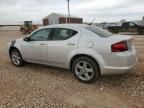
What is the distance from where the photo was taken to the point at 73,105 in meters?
3.76

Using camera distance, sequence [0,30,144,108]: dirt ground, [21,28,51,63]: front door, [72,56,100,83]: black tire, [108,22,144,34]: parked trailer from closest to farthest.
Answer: [0,30,144,108]: dirt ground → [72,56,100,83]: black tire → [21,28,51,63]: front door → [108,22,144,34]: parked trailer

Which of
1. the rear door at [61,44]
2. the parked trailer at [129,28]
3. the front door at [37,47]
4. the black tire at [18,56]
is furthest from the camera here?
the parked trailer at [129,28]

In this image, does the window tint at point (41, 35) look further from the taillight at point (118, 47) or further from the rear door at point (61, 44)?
the taillight at point (118, 47)

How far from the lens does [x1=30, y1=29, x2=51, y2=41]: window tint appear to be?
222 inches

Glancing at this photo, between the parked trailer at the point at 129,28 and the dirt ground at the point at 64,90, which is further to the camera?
the parked trailer at the point at 129,28

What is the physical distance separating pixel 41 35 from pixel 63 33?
2.79 ft

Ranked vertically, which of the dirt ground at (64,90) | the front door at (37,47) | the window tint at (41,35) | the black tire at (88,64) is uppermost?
the window tint at (41,35)

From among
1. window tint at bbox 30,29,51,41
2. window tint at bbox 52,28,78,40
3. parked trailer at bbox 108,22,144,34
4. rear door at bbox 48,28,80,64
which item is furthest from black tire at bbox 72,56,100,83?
parked trailer at bbox 108,22,144,34

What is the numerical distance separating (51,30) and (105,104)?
2754 mm

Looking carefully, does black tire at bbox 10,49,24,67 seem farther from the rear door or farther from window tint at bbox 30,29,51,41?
the rear door

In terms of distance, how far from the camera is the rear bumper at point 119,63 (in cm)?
438

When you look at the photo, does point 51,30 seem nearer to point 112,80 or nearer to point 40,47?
point 40,47

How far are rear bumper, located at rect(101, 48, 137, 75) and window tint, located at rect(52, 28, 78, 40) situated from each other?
1.23 m

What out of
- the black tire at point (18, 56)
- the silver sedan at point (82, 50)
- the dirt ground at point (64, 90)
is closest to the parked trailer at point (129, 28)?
the dirt ground at point (64, 90)
